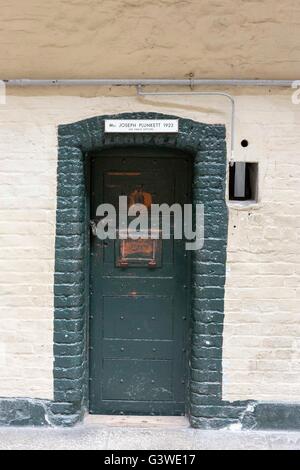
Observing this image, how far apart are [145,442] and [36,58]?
3.22 meters

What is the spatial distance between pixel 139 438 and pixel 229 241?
1783 millimetres

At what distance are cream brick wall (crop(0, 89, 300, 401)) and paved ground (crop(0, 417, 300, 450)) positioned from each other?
1.01 ft

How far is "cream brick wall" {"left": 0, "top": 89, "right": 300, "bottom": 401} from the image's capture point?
4406 millimetres

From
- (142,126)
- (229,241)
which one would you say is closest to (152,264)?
(229,241)

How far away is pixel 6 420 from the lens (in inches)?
182

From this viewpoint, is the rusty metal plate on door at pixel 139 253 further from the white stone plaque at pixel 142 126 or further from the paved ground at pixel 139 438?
the paved ground at pixel 139 438

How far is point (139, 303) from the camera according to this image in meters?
4.79

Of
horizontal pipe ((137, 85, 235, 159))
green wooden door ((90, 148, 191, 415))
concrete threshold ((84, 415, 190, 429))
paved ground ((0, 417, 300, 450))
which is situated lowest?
paved ground ((0, 417, 300, 450))

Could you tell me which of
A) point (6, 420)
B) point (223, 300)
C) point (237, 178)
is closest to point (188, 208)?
point (237, 178)

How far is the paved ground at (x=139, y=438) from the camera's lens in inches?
171

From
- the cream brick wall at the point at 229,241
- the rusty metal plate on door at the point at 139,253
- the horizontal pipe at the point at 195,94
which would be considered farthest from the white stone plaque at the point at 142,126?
the rusty metal plate on door at the point at 139,253

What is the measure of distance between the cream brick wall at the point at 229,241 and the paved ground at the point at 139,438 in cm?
31

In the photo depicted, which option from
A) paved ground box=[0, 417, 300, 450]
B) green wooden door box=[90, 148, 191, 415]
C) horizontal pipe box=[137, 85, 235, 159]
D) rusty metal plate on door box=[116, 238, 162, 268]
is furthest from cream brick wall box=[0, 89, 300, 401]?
rusty metal plate on door box=[116, 238, 162, 268]

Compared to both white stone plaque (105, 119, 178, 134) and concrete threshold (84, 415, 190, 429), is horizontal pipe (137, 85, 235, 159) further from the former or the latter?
concrete threshold (84, 415, 190, 429)
